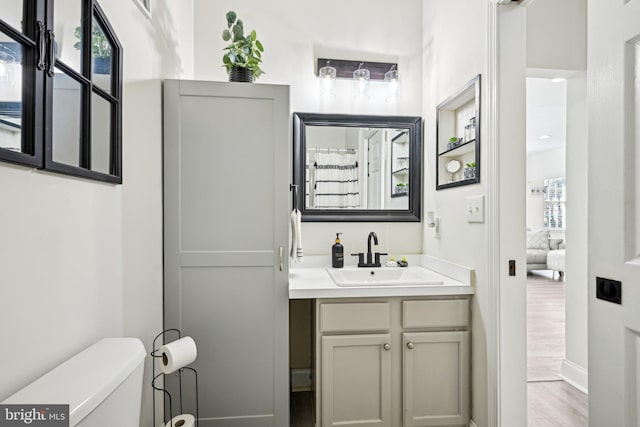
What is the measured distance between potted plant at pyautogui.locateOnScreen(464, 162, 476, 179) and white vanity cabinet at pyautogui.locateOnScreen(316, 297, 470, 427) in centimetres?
68

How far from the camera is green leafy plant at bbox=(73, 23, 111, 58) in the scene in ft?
3.30

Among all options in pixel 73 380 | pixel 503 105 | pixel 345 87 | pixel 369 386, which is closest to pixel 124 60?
pixel 73 380

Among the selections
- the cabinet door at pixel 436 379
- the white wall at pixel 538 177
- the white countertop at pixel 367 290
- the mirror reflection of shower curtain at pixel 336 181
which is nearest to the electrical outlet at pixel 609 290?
the white countertop at pixel 367 290

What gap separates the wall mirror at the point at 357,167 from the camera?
2.39 m

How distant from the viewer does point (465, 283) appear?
1.88 meters

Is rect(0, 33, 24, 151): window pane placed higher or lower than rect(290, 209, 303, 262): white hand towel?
higher

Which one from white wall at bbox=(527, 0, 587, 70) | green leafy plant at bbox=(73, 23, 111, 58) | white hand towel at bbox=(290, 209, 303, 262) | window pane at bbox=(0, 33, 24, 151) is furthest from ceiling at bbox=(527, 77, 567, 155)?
window pane at bbox=(0, 33, 24, 151)

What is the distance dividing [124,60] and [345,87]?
1.52 metres

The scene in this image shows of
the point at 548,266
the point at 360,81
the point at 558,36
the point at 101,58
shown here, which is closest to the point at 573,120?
the point at 558,36

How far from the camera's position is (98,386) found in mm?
787

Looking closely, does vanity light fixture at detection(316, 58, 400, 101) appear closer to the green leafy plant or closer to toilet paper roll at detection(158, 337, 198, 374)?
the green leafy plant

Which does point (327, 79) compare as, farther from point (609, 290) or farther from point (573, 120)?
point (609, 290)

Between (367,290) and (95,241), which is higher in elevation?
(95,241)

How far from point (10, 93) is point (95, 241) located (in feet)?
1.71
